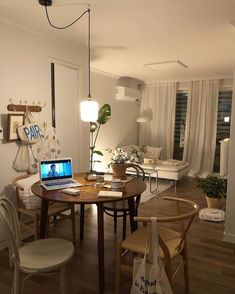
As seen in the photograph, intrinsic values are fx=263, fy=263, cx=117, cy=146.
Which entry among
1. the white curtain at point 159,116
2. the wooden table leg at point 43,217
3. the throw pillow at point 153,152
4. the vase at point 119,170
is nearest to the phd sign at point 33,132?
the wooden table leg at point 43,217

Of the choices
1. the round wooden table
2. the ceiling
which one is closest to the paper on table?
the round wooden table

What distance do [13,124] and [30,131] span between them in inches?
8.2

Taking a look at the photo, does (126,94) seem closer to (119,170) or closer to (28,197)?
(119,170)

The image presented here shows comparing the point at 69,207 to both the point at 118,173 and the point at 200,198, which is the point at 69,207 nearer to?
the point at 118,173

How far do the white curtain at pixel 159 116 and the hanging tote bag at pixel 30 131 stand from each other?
4349mm

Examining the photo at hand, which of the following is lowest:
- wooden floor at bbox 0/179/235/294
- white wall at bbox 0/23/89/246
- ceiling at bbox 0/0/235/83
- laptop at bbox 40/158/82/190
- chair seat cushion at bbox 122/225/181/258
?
wooden floor at bbox 0/179/235/294

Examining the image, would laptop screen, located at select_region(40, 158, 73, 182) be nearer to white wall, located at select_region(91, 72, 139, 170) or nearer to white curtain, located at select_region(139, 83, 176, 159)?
white wall, located at select_region(91, 72, 139, 170)

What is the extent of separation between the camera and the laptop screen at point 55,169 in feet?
8.03

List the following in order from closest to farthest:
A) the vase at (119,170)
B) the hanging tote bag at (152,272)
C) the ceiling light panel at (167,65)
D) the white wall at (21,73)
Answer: the hanging tote bag at (152,272), the vase at (119,170), the white wall at (21,73), the ceiling light panel at (167,65)

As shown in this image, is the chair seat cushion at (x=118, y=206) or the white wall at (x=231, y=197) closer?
the chair seat cushion at (x=118, y=206)

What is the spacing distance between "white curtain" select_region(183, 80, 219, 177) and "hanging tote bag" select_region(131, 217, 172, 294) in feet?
17.2

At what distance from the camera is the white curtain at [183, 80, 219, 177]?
20.9ft

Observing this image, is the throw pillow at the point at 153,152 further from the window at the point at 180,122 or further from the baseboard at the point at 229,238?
the baseboard at the point at 229,238

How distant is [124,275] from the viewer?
2.39 metres
